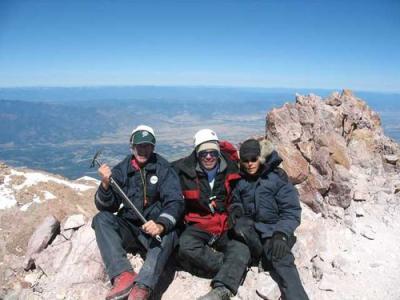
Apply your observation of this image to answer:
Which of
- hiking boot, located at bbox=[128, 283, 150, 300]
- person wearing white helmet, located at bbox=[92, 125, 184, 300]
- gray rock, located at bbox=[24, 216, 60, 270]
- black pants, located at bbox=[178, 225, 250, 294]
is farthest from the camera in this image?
gray rock, located at bbox=[24, 216, 60, 270]

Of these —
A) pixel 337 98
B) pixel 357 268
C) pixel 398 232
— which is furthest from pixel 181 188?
pixel 337 98

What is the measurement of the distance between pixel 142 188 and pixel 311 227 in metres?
4.65

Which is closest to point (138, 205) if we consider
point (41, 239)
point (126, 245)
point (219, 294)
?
point (126, 245)

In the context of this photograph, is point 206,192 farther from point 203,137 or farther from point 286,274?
point 286,274

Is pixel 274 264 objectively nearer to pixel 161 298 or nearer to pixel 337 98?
pixel 161 298

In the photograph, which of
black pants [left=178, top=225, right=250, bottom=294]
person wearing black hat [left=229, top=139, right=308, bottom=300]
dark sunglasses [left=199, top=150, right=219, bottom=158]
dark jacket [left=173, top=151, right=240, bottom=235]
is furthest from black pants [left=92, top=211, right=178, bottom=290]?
dark sunglasses [left=199, top=150, right=219, bottom=158]

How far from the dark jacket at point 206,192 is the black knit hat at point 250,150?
44 centimetres

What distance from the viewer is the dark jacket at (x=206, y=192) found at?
7.52 m

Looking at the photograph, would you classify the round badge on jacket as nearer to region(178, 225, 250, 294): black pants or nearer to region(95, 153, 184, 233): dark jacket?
region(95, 153, 184, 233): dark jacket

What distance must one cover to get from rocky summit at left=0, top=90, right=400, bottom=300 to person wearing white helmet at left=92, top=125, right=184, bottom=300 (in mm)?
1068

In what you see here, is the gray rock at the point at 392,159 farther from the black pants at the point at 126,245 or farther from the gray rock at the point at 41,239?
the gray rock at the point at 41,239

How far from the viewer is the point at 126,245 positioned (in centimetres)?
772

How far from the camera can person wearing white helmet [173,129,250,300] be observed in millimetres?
7070

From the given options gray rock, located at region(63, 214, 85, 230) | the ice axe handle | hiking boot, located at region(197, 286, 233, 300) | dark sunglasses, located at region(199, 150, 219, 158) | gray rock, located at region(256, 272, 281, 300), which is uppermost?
dark sunglasses, located at region(199, 150, 219, 158)
